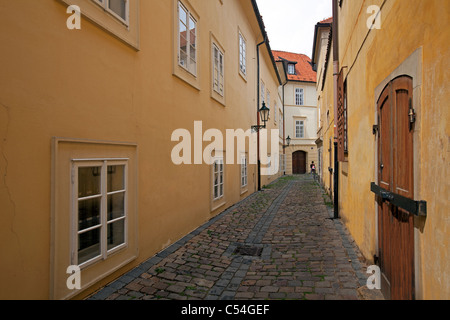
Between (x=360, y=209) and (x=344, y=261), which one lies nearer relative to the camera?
(x=344, y=261)

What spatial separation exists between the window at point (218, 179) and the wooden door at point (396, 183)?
538cm

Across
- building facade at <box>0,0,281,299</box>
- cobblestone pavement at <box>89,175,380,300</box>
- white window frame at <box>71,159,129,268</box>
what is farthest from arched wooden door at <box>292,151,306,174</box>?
white window frame at <box>71,159,129,268</box>

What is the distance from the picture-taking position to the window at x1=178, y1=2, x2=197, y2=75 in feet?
20.8

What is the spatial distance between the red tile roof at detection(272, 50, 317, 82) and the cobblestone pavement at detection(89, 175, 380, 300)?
2575 centimetres

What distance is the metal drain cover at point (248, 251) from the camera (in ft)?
17.5

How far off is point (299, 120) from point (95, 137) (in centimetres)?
2922

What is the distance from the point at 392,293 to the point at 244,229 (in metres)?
4.23

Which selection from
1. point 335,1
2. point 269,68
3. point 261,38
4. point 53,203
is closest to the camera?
point 53,203

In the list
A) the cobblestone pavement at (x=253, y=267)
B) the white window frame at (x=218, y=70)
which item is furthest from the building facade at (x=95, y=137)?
the white window frame at (x=218, y=70)

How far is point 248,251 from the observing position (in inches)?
217

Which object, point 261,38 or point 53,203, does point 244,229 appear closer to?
point 53,203

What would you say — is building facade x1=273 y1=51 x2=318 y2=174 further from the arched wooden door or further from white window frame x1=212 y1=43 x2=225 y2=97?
white window frame x1=212 y1=43 x2=225 y2=97

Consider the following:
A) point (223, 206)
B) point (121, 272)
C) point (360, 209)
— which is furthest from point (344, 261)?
point (223, 206)

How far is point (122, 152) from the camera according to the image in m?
4.25
